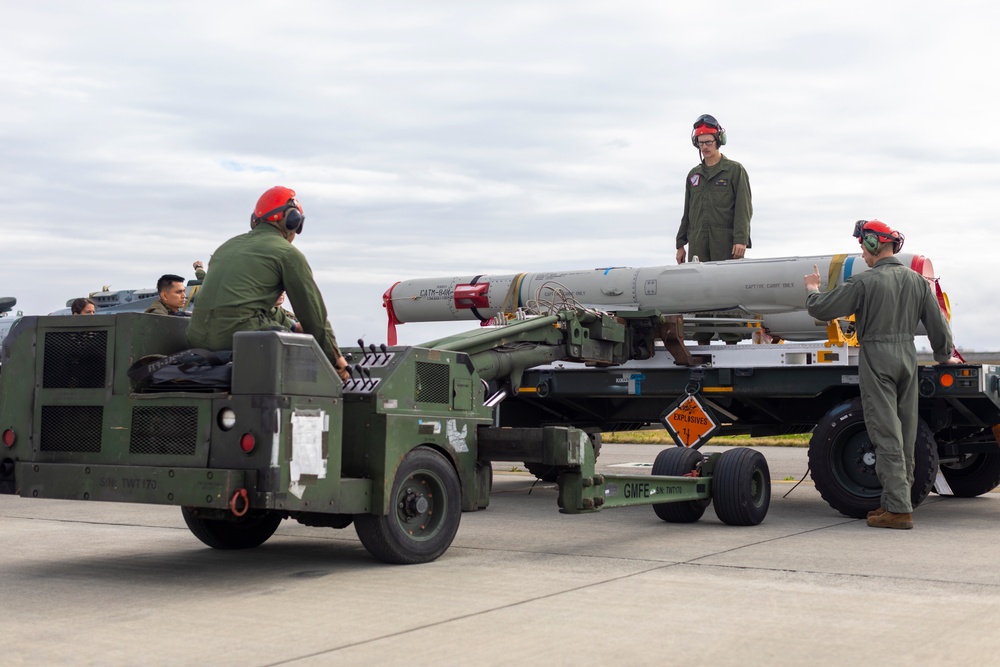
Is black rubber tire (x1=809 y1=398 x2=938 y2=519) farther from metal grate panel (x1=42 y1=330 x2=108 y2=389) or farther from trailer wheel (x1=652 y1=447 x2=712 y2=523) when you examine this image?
metal grate panel (x1=42 y1=330 x2=108 y2=389)

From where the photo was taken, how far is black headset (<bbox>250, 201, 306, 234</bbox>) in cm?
732

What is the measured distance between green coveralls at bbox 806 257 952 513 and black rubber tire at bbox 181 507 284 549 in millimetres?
4936

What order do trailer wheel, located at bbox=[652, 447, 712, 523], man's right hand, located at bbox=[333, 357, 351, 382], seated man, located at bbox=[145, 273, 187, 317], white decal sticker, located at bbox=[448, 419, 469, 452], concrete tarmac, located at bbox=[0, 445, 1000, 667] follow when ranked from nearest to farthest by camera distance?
concrete tarmac, located at bbox=[0, 445, 1000, 667] → man's right hand, located at bbox=[333, 357, 351, 382] → white decal sticker, located at bbox=[448, 419, 469, 452] → seated man, located at bbox=[145, 273, 187, 317] → trailer wheel, located at bbox=[652, 447, 712, 523]

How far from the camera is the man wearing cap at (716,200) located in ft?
44.7

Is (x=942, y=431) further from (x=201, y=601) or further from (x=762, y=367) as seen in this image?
(x=201, y=601)

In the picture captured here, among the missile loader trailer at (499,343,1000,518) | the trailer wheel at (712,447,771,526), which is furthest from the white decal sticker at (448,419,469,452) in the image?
the missile loader trailer at (499,343,1000,518)

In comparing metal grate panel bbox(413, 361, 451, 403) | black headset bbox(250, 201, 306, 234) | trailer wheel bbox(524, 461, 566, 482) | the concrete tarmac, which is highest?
black headset bbox(250, 201, 306, 234)

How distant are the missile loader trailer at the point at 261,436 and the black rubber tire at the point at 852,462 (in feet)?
9.01

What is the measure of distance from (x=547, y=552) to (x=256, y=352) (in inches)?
111

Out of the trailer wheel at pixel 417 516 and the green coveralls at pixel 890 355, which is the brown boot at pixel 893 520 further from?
the trailer wheel at pixel 417 516

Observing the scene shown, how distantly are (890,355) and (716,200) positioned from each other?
4276 millimetres

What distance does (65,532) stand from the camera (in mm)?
9312

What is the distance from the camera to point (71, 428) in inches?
277

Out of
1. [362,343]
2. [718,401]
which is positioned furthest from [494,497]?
[362,343]
